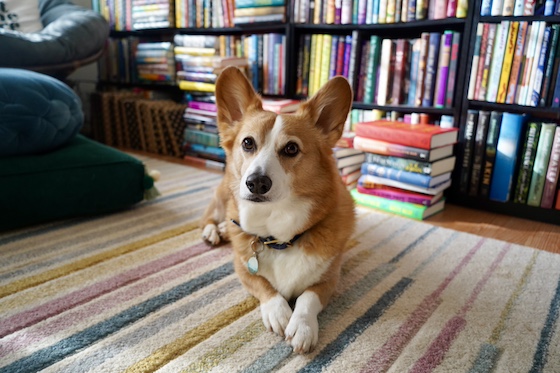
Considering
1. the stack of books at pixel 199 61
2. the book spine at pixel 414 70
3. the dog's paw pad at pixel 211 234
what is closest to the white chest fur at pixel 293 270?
the dog's paw pad at pixel 211 234

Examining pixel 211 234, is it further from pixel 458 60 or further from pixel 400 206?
pixel 458 60

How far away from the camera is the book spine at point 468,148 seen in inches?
78.5

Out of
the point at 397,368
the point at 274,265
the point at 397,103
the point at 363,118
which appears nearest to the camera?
the point at 397,368

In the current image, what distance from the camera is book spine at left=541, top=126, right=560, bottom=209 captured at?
1.81 metres

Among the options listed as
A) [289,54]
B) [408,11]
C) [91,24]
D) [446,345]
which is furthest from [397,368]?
[91,24]

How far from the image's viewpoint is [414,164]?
1.94m

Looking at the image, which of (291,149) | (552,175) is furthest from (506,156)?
(291,149)

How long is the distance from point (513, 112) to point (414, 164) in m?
0.57

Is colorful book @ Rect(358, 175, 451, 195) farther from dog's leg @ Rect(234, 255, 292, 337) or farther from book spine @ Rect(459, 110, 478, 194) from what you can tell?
dog's leg @ Rect(234, 255, 292, 337)

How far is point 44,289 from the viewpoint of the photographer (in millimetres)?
1152

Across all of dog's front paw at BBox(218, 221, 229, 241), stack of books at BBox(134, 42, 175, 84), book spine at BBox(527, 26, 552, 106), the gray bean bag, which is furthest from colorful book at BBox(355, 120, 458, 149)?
the gray bean bag

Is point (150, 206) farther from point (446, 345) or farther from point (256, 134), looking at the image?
point (446, 345)

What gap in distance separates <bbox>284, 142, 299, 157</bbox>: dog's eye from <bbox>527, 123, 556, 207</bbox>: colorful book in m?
1.36

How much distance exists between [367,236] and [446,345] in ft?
2.36
